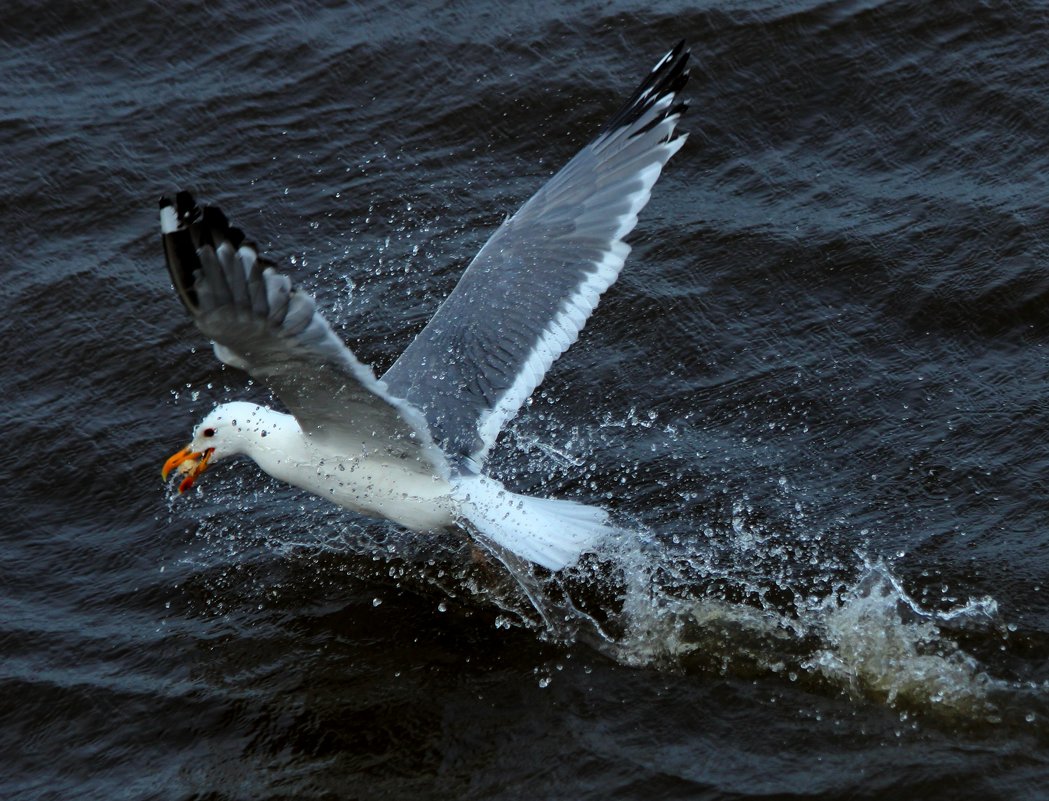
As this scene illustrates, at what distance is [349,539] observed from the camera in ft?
19.7

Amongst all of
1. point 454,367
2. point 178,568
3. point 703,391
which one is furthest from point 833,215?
point 178,568

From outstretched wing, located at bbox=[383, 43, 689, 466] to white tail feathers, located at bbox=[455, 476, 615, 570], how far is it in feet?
0.88

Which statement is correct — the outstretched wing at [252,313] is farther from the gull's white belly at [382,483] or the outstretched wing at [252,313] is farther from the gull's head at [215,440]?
the gull's head at [215,440]

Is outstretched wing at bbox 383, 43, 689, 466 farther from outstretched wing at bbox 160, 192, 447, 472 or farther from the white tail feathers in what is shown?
outstretched wing at bbox 160, 192, 447, 472

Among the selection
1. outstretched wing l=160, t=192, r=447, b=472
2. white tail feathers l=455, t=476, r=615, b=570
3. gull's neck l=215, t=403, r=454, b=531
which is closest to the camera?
outstretched wing l=160, t=192, r=447, b=472

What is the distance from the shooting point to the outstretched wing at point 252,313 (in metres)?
4.05

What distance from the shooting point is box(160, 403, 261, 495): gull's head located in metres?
5.51

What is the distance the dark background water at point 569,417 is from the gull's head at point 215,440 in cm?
48

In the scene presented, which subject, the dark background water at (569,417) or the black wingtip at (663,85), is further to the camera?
the black wingtip at (663,85)

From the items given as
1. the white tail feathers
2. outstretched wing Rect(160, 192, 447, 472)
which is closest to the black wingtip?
the white tail feathers

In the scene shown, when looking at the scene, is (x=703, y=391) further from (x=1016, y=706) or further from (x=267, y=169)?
(x=267, y=169)

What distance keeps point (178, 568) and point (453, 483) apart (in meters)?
1.27

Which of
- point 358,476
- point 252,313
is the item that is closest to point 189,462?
point 358,476

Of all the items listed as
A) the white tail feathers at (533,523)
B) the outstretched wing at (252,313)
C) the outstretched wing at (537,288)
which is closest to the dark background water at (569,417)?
the white tail feathers at (533,523)
